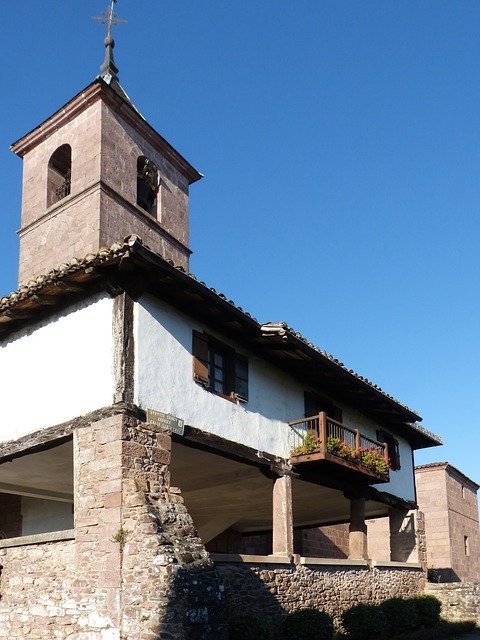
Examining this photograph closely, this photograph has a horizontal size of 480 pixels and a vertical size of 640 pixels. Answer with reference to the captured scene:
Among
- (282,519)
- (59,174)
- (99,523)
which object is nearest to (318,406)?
(282,519)

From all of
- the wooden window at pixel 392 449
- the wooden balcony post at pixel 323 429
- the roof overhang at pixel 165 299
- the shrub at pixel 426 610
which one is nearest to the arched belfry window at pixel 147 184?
the roof overhang at pixel 165 299

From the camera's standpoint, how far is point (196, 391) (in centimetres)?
1445

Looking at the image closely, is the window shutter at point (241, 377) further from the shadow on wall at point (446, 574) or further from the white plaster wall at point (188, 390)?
the shadow on wall at point (446, 574)

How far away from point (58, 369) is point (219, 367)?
3.39m

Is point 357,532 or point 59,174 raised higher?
point 59,174

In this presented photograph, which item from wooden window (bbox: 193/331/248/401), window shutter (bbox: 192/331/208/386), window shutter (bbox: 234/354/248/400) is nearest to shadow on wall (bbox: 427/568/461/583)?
window shutter (bbox: 234/354/248/400)

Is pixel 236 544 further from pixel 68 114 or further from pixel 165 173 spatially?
pixel 68 114

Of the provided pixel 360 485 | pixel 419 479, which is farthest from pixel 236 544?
pixel 419 479

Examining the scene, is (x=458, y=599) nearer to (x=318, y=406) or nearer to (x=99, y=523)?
(x=318, y=406)

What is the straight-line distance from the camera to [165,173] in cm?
2267

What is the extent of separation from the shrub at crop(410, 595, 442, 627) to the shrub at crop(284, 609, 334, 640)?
5.20m

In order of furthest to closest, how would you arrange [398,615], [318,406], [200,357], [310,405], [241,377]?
[318,406] → [310,405] → [398,615] → [241,377] → [200,357]

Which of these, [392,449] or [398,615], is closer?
[398,615]

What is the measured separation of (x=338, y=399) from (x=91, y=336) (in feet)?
28.3
